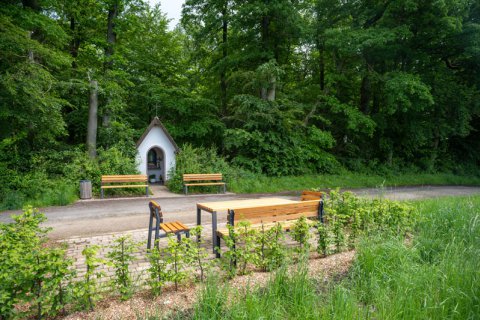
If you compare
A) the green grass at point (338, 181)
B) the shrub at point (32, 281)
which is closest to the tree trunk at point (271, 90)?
the green grass at point (338, 181)

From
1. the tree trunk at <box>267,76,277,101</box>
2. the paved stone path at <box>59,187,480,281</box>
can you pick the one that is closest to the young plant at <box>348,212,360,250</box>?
the paved stone path at <box>59,187,480,281</box>

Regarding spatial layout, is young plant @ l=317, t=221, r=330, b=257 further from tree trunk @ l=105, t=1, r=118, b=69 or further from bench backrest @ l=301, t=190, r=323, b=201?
tree trunk @ l=105, t=1, r=118, b=69

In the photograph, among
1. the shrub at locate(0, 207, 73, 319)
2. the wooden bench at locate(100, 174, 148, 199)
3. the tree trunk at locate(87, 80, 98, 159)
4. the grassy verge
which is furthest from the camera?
the tree trunk at locate(87, 80, 98, 159)

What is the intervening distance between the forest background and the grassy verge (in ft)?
33.1

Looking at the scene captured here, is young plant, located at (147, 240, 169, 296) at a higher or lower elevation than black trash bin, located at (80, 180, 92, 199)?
lower

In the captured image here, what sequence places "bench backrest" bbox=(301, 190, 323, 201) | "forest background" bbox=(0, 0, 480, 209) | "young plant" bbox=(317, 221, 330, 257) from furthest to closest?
"forest background" bbox=(0, 0, 480, 209)
"bench backrest" bbox=(301, 190, 323, 201)
"young plant" bbox=(317, 221, 330, 257)

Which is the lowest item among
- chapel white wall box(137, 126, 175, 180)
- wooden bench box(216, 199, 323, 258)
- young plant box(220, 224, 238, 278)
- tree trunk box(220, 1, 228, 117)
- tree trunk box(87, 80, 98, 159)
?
young plant box(220, 224, 238, 278)

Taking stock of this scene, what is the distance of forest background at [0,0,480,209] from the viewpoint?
511 inches

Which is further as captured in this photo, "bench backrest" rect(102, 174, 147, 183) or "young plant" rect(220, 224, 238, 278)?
"bench backrest" rect(102, 174, 147, 183)

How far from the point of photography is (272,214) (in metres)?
4.89

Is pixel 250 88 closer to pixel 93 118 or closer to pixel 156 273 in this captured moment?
pixel 93 118

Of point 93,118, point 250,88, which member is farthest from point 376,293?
point 250,88

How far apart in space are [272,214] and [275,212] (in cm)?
6

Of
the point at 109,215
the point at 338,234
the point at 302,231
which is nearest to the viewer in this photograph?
the point at 302,231
